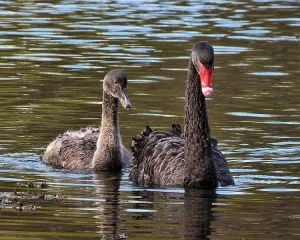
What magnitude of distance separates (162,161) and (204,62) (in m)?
1.19

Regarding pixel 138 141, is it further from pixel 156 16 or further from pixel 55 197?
pixel 156 16

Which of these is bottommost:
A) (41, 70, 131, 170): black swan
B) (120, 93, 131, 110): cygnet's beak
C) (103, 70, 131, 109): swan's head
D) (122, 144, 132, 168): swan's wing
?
(122, 144, 132, 168): swan's wing

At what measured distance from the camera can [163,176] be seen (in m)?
12.1

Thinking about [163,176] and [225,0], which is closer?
[163,176]

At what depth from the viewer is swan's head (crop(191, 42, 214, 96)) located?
11.3m

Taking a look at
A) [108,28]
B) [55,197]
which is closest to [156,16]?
[108,28]

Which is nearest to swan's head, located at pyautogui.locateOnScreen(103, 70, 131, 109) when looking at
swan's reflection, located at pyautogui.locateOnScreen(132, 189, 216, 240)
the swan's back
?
the swan's back

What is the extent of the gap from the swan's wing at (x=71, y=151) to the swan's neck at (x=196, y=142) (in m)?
2.14

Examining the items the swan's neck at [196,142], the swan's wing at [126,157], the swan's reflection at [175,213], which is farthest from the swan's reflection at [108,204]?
the swan's neck at [196,142]

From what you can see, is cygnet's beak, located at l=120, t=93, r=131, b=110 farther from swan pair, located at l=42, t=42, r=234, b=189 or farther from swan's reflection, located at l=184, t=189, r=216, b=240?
swan's reflection, located at l=184, t=189, r=216, b=240

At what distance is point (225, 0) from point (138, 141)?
18245mm

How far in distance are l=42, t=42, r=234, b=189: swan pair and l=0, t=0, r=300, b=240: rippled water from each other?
235 millimetres

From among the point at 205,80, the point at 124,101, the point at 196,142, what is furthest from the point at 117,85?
the point at 205,80

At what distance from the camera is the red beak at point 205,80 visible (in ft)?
36.4
